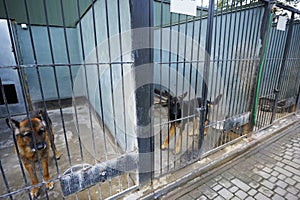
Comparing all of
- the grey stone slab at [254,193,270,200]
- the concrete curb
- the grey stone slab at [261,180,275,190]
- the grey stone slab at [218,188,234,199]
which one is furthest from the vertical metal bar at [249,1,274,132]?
the grey stone slab at [218,188,234,199]

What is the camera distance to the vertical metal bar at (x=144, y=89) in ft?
5.11

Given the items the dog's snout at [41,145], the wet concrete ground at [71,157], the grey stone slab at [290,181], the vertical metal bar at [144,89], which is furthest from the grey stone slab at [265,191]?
the dog's snout at [41,145]

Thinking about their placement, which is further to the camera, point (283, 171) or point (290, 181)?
point (283, 171)

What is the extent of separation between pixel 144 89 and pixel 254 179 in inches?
82.6

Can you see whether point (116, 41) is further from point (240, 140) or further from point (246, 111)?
point (240, 140)

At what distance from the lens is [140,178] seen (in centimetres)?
198

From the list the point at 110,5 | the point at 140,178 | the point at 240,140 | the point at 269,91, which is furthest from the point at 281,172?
the point at 110,5

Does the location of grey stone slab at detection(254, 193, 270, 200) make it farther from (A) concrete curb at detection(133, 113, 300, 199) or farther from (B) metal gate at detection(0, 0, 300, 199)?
(B) metal gate at detection(0, 0, 300, 199)

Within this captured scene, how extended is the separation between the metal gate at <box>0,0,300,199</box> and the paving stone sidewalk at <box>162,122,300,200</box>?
33 cm

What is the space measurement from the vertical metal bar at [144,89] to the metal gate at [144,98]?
0.4 inches

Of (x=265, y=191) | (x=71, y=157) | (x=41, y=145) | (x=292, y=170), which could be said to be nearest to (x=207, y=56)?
(x=265, y=191)

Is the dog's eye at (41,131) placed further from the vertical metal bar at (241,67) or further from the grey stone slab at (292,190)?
the grey stone slab at (292,190)

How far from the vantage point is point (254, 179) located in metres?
2.20

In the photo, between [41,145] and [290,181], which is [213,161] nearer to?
[290,181]
